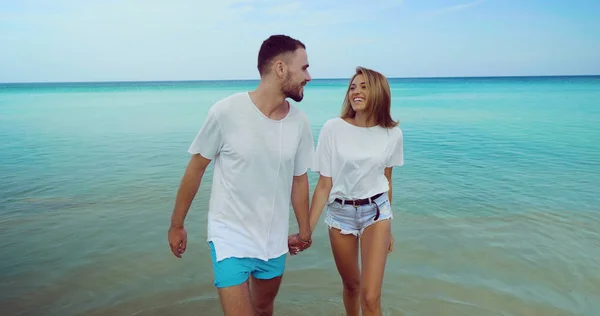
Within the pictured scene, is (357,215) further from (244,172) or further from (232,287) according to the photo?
(232,287)

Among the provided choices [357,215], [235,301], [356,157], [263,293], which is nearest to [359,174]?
[356,157]

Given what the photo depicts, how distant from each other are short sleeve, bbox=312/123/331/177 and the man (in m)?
0.68

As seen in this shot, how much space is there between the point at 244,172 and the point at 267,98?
509 millimetres

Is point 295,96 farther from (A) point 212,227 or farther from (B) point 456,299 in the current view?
(B) point 456,299

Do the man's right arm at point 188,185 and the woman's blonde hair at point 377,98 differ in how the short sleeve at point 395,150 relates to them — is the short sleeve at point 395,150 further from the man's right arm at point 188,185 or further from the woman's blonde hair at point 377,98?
the man's right arm at point 188,185

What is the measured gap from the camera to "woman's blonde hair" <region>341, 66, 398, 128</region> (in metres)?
3.96

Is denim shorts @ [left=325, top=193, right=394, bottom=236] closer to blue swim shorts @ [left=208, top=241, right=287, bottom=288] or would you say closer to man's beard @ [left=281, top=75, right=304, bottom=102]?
blue swim shorts @ [left=208, top=241, right=287, bottom=288]

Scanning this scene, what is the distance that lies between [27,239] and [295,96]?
5.44 meters

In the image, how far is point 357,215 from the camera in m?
3.93

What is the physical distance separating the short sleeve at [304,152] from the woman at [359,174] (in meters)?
0.46

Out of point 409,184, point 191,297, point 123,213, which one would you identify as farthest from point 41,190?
point 409,184

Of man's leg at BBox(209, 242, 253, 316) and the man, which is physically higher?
the man

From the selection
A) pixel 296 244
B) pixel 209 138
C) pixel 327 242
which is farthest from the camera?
pixel 327 242

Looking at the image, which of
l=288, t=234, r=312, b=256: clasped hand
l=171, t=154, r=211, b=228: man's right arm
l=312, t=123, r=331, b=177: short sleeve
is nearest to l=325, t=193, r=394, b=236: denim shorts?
l=312, t=123, r=331, b=177: short sleeve
